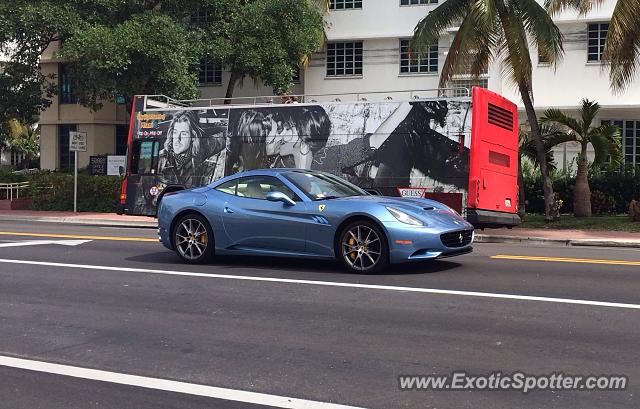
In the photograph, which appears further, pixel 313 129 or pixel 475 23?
pixel 475 23

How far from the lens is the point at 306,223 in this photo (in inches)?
369

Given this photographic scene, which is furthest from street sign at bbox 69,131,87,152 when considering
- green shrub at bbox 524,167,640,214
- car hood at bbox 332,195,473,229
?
car hood at bbox 332,195,473,229

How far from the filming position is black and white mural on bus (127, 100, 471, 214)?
48.3 feet

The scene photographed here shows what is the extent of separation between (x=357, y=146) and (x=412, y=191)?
1657 millimetres

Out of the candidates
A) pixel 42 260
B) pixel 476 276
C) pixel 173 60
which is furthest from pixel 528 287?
pixel 173 60

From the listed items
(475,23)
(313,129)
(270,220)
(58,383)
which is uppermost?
(475,23)

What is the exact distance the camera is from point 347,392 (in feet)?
15.9

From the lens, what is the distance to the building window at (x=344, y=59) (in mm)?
30078

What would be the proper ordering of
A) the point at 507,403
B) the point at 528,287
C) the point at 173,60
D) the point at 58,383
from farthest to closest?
the point at 173,60 → the point at 528,287 → the point at 58,383 → the point at 507,403

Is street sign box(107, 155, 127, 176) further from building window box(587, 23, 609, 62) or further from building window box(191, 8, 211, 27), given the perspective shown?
building window box(587, 23, 609, 62)

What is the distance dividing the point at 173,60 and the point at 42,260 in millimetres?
13258

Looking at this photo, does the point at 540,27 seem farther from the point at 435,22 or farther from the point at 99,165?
the point at 99,165

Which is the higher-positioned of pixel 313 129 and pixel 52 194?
pixel 313 129

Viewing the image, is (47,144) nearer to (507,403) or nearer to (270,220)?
(270,220)
